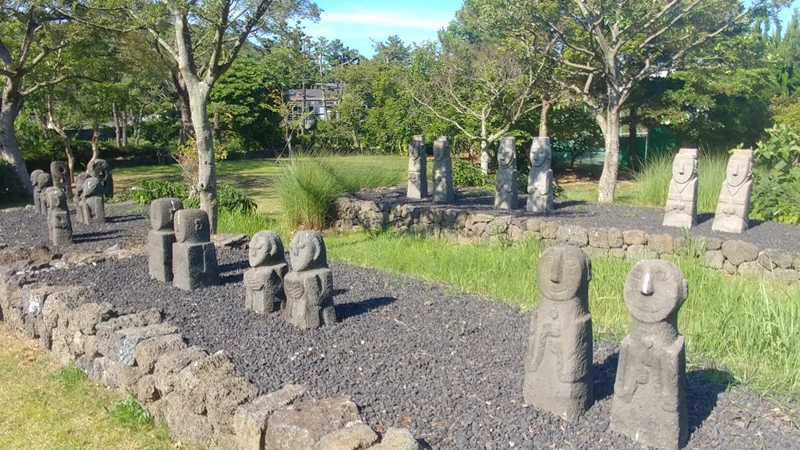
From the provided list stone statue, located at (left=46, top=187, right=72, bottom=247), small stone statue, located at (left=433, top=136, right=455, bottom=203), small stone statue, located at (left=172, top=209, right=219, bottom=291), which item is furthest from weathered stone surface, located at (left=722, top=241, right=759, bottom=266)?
stone statue, located at (left=46, top=187, right=72, bottom=247)

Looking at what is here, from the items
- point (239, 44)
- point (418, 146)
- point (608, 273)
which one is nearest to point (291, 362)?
point (608, 273)

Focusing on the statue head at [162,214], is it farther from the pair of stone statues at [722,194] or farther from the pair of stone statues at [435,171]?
the pair of stone statues at [722,194]

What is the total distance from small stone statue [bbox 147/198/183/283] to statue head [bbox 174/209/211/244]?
0.27 meters

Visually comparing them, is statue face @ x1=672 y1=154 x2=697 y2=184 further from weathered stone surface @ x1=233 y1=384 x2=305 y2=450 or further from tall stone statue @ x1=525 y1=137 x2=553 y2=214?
weathered stone surface @ x1=233 y1=384 x2=305 y2=450

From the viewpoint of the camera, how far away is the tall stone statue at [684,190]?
906 centimetres

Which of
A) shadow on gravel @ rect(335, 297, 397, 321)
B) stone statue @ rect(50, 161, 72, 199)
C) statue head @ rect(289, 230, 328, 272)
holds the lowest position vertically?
shadow on gravel @ rect(335, 297, 397, 321)

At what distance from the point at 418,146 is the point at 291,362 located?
8172mm

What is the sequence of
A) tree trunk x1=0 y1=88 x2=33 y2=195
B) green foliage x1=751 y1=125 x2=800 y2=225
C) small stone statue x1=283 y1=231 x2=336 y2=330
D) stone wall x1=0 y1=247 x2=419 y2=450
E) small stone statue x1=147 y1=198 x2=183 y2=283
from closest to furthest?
stone wall x1=0 y1=247 x2=419 y2=450, small stone statue x1=283 y1=231 x2=336 y2=330, small stone statue x1=147 y1=198 x2=183 y2=283, green foliage x1=751 y1=125 x2=800 y2=225, tree trunk x1=0 y1=88 x2=33 y2=195

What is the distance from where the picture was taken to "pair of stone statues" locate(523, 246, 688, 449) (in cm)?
309

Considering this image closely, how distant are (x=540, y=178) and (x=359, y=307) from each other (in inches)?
223

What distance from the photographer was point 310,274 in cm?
488

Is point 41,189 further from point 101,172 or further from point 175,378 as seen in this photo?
point 175,378

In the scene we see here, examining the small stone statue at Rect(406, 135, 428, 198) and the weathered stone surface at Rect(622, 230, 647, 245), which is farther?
the small stone statue at Rect(406, 135, 428, 198)

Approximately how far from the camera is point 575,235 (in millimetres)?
9086
